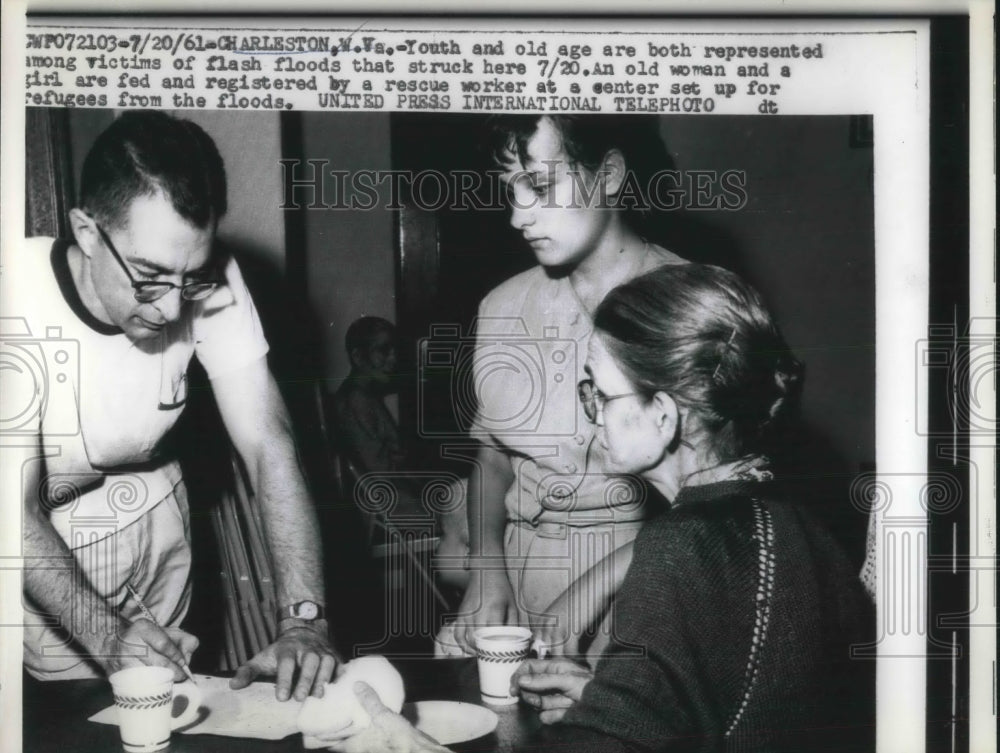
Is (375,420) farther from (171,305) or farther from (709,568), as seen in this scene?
(709,568)

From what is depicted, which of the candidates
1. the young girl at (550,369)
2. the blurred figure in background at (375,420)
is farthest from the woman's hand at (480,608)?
the blurred figure in background at (375,420)

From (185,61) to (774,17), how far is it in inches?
32.0

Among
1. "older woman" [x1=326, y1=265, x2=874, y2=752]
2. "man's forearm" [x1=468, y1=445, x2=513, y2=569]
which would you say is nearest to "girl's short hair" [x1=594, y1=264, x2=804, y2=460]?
"older woman" [x1=326, y1=265, x2=874, y2=752]

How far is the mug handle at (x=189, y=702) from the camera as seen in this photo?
50.0 inches

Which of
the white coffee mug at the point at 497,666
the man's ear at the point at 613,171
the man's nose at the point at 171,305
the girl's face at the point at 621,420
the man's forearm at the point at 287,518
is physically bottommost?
the white coffee mug at the point at 497,666

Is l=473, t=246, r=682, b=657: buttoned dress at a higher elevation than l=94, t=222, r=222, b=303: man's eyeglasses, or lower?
lower

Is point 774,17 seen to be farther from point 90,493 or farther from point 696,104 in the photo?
point 90,493

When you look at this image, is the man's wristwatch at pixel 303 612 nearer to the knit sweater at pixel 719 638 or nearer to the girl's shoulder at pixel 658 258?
the knit sweater at pixel 719 638

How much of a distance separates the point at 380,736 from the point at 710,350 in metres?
0.69

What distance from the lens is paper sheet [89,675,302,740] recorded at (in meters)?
1.26

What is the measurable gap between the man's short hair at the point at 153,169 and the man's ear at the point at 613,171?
0.52 meters

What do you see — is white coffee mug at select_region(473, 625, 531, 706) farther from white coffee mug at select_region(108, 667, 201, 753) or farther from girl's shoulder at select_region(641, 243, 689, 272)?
girl's shoulder at select_region(641, 243, 689, 272)

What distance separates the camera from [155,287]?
1.31m

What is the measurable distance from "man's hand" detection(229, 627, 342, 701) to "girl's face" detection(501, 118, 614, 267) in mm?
618
